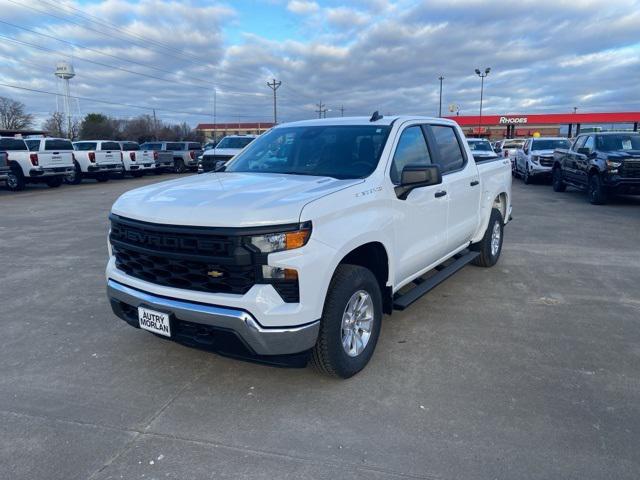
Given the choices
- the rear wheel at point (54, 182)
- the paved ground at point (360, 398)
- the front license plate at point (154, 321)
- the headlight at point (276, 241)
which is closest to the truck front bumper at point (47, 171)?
the rear wheel at point (54, 182)

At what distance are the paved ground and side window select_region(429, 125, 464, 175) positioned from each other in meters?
1.49

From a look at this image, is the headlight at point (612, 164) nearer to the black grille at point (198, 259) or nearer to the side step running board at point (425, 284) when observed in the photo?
the side step running board at point (425, 284)

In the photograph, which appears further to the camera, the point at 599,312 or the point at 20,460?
the point at 599,312

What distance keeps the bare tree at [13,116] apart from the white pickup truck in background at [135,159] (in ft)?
206

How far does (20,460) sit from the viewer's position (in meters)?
2.81

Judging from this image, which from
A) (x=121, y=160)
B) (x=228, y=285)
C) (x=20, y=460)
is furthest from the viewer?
(x=121, y=160)

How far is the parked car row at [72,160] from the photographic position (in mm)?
18375

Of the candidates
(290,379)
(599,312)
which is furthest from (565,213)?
(290,379)

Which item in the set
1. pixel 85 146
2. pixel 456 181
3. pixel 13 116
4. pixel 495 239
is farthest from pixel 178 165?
pixel 13 116

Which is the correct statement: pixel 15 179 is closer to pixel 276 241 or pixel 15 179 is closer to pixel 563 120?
pixel 276 241

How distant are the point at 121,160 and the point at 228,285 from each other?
72.3 ft

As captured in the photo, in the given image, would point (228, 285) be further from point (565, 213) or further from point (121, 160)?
point (121, 160)

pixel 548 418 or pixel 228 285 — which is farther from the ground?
pixel 228 285

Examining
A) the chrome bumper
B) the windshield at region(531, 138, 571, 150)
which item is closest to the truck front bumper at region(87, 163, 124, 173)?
the windshield at region(531, 138, 571, 150)
